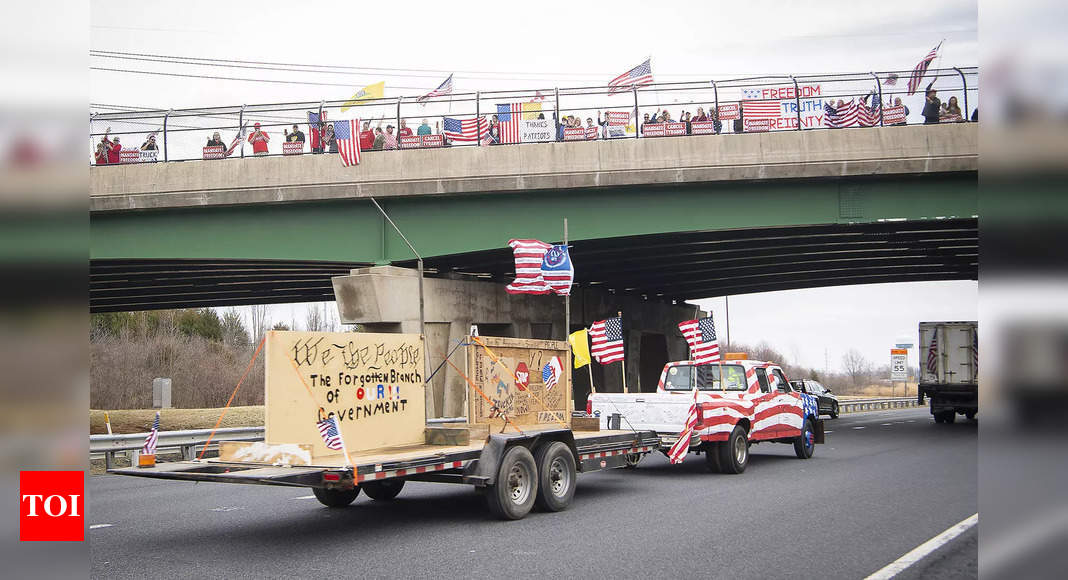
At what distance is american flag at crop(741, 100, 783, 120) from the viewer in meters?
25.0

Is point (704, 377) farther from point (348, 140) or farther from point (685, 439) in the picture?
point (348, 140)

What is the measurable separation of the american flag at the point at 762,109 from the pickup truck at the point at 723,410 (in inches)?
364

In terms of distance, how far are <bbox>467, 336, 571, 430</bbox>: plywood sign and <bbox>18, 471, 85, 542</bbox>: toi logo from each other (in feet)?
30.6

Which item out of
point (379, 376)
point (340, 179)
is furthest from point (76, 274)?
point (340, 179)

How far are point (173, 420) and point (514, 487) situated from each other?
90.1ft

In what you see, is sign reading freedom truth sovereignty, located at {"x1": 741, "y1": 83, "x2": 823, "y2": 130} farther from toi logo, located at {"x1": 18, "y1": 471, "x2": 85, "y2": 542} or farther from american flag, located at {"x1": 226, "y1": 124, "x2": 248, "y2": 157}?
toi logo, located at {"x1": 18, "y1": 471, "x2": 85, "y2": 542}

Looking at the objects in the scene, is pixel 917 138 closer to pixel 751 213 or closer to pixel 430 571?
pixel 751 213

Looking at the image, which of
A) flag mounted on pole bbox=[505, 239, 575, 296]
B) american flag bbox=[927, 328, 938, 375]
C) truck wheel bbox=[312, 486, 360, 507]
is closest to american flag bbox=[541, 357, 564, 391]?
truck wheel bbox=[312, 486, 360, 507]

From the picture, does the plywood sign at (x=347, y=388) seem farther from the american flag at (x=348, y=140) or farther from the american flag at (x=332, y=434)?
the american flag at (x=348, y=140)

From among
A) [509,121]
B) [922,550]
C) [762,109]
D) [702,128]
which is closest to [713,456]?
[922,550]

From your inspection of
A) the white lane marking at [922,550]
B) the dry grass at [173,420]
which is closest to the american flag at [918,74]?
the white lane marking at [922,550]

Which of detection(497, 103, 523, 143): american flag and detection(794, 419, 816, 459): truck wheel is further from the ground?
detection(497, 103, 523, 143): american flag

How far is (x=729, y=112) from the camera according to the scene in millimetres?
25359

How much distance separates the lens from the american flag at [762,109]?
984 inches
